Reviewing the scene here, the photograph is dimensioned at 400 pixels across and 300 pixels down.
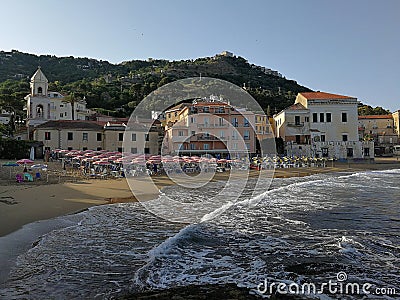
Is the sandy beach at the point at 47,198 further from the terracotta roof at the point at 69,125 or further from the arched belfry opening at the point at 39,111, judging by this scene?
the arched belfry opening at the point at 39,111

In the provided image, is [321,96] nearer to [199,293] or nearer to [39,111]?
[39,111]

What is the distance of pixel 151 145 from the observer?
4509 centimetres

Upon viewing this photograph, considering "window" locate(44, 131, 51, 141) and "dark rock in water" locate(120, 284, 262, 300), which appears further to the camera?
"window" locate(44, 131, 51, 141)

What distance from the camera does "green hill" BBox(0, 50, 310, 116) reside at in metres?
71.6

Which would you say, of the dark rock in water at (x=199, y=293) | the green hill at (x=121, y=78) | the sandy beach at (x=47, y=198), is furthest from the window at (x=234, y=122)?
the dark rock in water at (x=199, y=293)

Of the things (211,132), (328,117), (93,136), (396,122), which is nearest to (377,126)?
(396,122)

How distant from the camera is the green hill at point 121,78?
71562mm

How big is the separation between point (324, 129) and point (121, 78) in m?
65.3

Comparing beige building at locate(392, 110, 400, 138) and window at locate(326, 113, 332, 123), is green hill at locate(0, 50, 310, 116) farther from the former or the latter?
beige building at locate(392, 110, 400, 138)

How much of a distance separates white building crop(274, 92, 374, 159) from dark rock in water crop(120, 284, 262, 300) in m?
41.7

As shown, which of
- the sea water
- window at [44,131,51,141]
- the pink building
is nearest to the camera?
the sea water

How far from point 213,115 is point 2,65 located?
90.9 meters

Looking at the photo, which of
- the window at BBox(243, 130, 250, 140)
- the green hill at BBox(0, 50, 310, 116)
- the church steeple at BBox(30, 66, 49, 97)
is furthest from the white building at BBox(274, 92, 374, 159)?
the church steeple at BBox(30, 66, 49, 97)

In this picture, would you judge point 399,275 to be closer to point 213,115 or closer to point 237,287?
point 237,287
